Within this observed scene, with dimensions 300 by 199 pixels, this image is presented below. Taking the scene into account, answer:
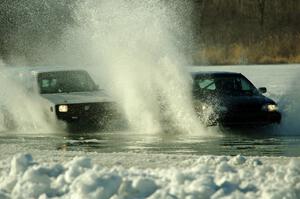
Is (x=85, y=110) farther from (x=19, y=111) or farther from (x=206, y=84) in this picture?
(x=206, y=84)

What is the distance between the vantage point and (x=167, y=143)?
51.9ft

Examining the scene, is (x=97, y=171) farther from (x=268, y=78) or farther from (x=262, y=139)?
(x=268, y=78)

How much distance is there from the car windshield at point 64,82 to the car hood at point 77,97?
0.48 metres

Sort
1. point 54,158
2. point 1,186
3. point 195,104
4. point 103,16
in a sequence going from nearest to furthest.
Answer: point 1,186, point 54,158, point 195,104, point 103,16

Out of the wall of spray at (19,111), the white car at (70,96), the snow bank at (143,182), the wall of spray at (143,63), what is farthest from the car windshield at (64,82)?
the snow bank at (143,182)

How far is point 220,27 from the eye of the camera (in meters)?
54.9

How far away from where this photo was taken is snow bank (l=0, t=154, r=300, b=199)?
8.66m

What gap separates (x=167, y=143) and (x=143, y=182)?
22.9ft

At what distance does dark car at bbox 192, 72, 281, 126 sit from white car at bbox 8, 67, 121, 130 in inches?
75.3

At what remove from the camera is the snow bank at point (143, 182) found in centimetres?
866

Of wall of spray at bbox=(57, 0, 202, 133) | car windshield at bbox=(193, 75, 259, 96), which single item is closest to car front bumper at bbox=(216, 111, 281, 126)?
wall of spray at bbox=(57, 0, 202, 133)

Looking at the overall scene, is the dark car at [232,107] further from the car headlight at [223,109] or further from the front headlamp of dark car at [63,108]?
the front headlamp of dark car at [63,108]

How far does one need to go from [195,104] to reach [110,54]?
635 centimetres

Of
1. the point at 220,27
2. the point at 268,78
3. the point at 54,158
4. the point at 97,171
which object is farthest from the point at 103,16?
the point at 220,27
